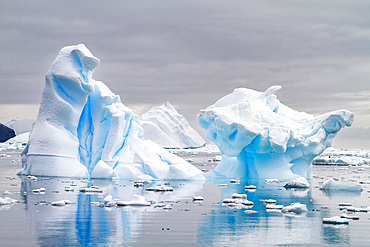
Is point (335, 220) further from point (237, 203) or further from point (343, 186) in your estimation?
point (343, 186)

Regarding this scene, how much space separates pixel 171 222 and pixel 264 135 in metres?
11.6

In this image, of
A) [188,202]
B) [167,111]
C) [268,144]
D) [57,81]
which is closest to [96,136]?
[57,81]

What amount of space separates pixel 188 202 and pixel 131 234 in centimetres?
529

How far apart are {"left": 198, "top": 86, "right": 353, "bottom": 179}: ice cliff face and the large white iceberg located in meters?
2.15

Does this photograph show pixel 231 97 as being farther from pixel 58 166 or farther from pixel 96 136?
pixel 58 166

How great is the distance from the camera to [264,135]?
22.7m

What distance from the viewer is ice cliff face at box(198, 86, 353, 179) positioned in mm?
Answer: 22672

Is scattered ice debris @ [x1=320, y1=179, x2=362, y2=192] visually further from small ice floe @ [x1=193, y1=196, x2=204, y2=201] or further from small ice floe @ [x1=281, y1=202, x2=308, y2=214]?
small ice floe @ [x1=281, y1=202, x2=308, y2=214]

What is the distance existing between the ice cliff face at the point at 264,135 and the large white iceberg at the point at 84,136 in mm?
2150

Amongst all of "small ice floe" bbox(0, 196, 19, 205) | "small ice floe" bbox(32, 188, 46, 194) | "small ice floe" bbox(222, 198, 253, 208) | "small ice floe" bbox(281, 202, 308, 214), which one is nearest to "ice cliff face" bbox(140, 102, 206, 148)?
"small ice floe" bbox(32, 188, 46, 194)

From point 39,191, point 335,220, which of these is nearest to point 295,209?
point 335,220

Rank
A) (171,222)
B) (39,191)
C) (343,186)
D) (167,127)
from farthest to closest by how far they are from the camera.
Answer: (167,127) → (343,186) → (39,191) → (171,222)

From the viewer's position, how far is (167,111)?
68500mm

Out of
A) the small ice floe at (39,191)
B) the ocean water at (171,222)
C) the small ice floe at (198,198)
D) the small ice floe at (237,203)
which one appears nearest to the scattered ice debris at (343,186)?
the ocean water at (171,222)
